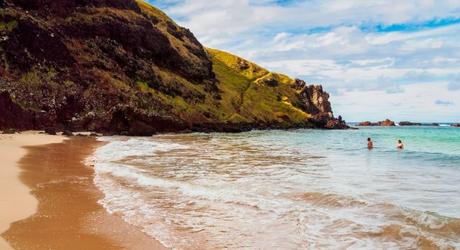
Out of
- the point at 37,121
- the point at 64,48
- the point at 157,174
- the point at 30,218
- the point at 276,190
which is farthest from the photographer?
the point at 64,48

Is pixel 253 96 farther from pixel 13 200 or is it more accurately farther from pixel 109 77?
pixel 13 200

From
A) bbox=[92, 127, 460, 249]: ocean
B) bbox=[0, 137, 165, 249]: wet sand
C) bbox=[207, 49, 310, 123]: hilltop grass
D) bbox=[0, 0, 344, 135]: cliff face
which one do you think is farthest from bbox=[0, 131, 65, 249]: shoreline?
bbox=[207, 49, 310, 123]: hilltop grass

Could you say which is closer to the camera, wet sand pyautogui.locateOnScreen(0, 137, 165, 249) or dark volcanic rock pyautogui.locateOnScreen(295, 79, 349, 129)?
wet sand pyautogui.locateOnScreen(0, 137, 165, 249)

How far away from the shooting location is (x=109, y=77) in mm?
85688

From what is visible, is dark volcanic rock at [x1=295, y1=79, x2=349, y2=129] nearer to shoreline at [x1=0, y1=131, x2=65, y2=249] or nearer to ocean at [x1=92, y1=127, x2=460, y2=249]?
ocean at [x1=92, y1=127, x2=460, y2=249]

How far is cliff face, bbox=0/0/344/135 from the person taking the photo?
67.7m

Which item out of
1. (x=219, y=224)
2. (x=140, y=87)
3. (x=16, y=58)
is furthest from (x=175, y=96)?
(x=219, y=224)

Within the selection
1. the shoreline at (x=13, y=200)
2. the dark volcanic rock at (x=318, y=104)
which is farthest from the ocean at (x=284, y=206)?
the dark volcanic rock at (x=318, y=104)

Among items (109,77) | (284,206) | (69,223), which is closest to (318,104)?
(109,77)

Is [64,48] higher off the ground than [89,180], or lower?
higher

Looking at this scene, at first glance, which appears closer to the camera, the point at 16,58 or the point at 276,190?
the point at 276,190

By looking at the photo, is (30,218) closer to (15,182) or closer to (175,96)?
(15,182)

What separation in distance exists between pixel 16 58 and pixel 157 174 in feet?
188

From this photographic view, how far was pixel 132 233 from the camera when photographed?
36.7 ft
